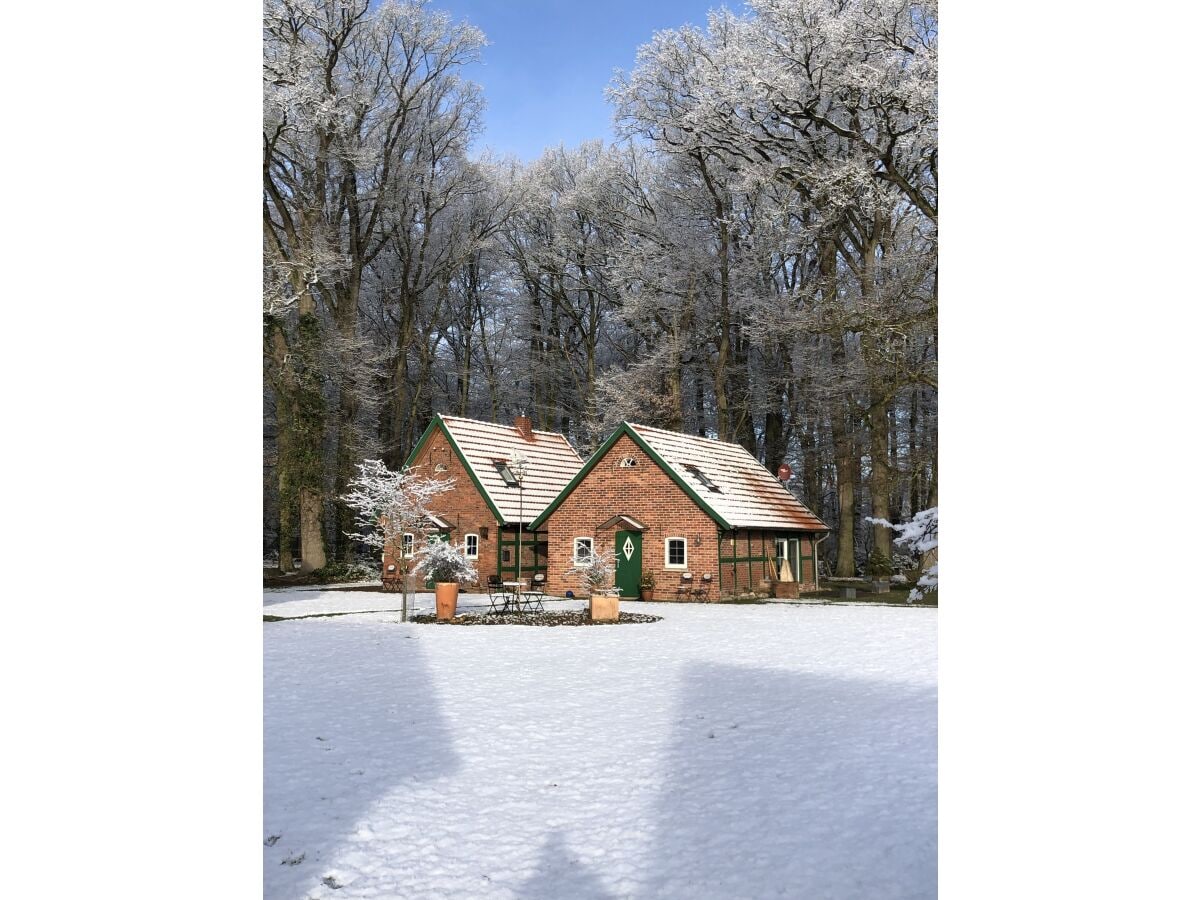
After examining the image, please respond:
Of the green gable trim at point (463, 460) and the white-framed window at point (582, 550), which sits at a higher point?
the green gable trim at point (463, 460)

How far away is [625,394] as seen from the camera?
2606 centimetres

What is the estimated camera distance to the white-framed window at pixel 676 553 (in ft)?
61.4

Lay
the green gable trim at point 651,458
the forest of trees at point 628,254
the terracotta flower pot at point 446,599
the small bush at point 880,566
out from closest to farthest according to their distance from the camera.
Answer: the terracotta flower pot at point 446,599 → the forest of trees at point 628,254 → the green gable trim at point 651,458 → the small bush at point 880,566

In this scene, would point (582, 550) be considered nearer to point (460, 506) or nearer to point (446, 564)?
point (460, 506)

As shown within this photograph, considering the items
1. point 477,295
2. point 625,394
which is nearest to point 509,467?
point 625,394

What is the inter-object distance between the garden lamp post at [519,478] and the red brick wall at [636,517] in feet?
4.67

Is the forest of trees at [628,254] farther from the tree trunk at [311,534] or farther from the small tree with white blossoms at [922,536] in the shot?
the small tree with white blossoms at [922,536]

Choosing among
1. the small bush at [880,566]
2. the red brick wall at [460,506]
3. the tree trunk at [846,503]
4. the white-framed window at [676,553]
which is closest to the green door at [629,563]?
the white-framed window at [676,553]

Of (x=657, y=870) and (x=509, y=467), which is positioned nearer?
(x=657, y=870)

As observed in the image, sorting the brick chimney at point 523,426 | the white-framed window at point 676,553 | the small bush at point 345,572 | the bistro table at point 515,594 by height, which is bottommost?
the small bush at point 345,572
